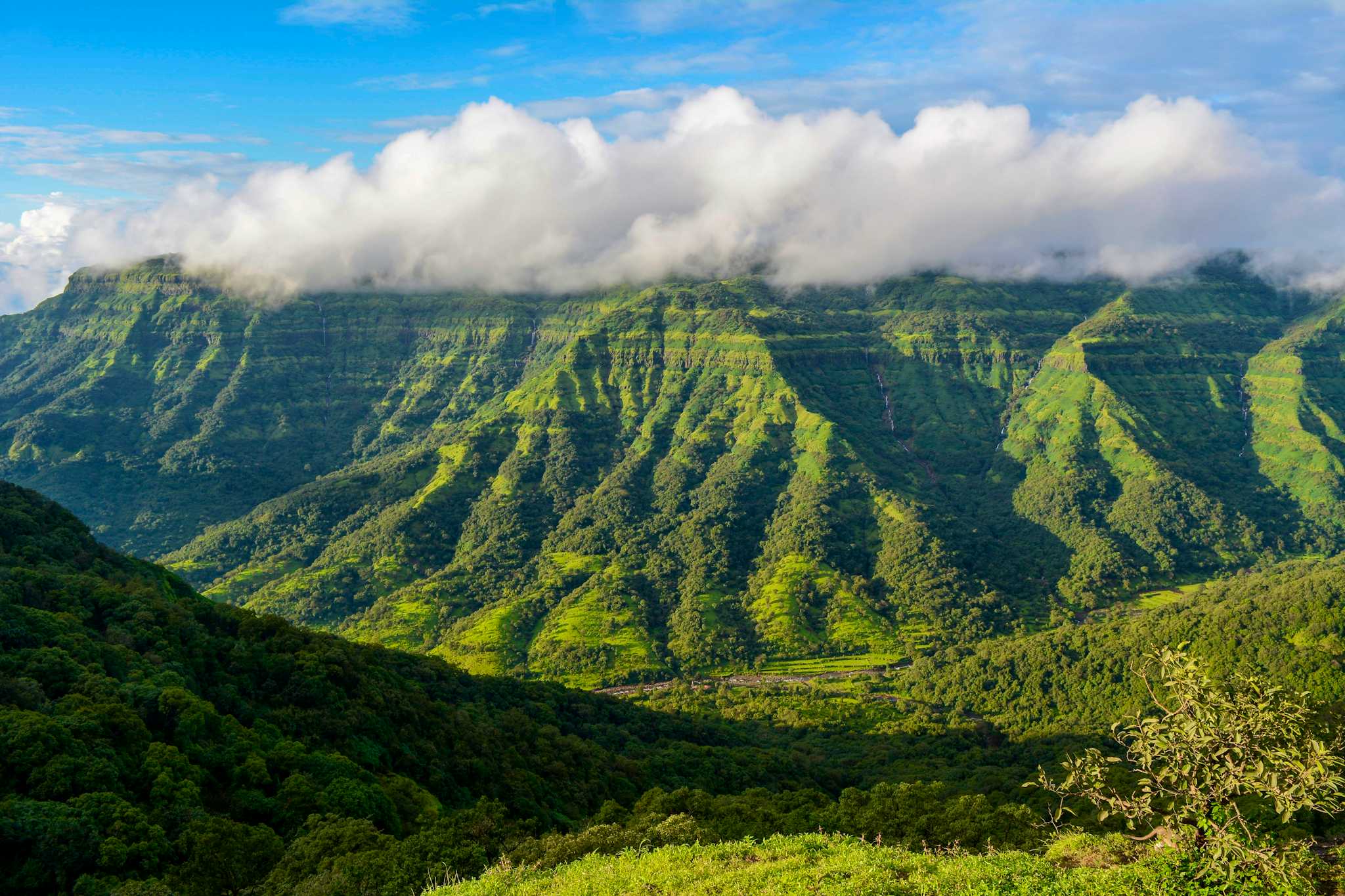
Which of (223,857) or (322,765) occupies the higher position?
(223,857)

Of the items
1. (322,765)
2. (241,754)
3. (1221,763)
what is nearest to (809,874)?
(1221,763)

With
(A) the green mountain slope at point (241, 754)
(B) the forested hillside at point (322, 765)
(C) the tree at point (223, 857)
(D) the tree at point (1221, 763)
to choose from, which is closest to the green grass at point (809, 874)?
(B) the forested hillside at point (322, 765)

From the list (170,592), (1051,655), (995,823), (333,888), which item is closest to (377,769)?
(333,888)

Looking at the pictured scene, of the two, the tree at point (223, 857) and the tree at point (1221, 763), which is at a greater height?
the tree at point (1221, 763)

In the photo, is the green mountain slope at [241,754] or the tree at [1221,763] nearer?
the tree at [1221,763]

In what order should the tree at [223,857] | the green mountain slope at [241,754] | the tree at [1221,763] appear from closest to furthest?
the tree at [1221,763] < the tree at [223,857] < the green mountain slope at [241,754]

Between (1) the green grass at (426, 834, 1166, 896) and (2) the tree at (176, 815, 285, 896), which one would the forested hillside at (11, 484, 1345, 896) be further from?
(1) the green grass at (426, 834, 1166, 896)

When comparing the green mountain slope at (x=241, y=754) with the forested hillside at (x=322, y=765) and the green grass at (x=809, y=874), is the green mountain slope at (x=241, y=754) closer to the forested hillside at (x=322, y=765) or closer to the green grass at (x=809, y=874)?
the forested hillside at (x=322, y=765)

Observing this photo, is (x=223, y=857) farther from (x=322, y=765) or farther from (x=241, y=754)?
(x=322, y=765)
